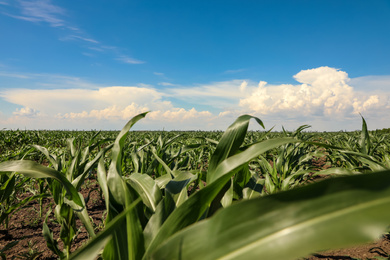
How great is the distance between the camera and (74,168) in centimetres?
174

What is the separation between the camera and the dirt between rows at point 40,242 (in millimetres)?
1779

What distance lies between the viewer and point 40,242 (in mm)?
2170

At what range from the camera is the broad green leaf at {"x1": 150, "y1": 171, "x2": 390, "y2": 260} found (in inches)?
15.1

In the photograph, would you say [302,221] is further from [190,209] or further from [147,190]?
[147,190]

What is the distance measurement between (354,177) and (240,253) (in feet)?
0.78

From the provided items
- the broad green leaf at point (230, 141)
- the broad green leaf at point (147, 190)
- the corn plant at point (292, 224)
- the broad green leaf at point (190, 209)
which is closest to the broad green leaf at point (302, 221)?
the corn plant at point (292, 224)

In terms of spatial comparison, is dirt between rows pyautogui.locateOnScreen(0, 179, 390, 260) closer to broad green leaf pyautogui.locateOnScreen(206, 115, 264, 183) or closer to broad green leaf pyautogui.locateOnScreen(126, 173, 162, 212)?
broad green leaf pyautogui.locateOnScreen(126, 173, 162, 212)

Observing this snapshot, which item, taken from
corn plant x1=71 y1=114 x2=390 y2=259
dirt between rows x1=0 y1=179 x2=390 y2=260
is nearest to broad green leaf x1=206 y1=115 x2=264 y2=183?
corn plant x1=71 y1=114 x2=390 y2=259

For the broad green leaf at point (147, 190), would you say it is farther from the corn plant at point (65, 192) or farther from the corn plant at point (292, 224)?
the corn plant at point (292, 224)

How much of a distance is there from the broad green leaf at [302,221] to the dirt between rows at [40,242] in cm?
154

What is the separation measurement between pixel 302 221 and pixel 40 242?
253cm

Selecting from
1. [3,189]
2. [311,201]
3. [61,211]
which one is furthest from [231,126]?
[3,189]

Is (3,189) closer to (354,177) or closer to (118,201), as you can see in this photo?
(118,201)

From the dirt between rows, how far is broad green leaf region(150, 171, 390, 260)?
1535 millimetres
